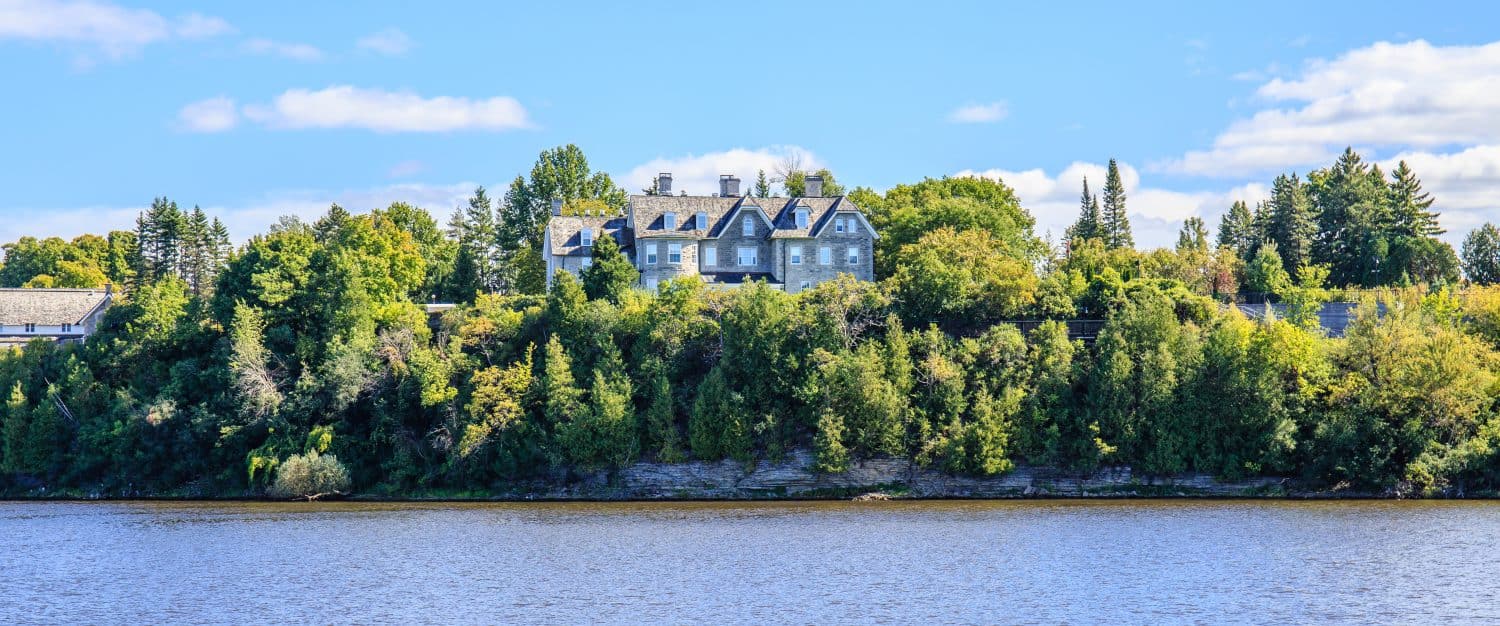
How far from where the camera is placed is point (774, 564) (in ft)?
147

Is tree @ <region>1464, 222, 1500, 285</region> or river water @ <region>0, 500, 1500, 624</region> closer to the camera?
river water @ <region>0, 500, 1500, 624</region>

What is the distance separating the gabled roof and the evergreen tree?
48.3 metres

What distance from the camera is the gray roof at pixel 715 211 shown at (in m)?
85.8

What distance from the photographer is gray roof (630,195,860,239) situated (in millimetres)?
85750

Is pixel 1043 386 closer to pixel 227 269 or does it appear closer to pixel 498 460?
pixel 498 460

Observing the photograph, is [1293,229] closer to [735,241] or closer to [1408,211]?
[1408,211]

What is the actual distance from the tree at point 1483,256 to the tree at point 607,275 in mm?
69049

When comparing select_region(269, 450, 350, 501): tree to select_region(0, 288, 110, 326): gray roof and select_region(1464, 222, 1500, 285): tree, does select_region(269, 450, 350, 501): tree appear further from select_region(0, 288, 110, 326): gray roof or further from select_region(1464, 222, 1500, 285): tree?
select_region(1464, 222, 1500, 285): tree

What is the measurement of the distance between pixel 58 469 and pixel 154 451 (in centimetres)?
593

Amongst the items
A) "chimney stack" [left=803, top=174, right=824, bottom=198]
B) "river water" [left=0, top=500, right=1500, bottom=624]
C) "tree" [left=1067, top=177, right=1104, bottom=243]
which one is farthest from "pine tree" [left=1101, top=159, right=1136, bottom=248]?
"river water" [left=0, top=500, right=1500, bottom=624]

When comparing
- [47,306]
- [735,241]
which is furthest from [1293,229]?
[47,306]

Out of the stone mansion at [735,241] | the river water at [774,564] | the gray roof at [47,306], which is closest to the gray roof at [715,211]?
the stone mansion at [735,241]

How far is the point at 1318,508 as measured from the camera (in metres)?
57.6

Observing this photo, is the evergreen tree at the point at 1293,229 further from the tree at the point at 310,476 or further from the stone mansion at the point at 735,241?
the tree at the point at 310,476
